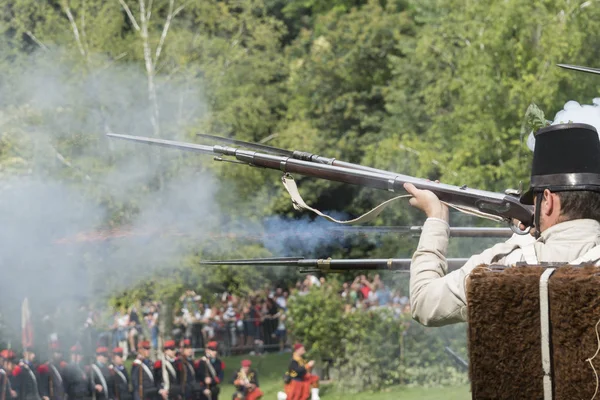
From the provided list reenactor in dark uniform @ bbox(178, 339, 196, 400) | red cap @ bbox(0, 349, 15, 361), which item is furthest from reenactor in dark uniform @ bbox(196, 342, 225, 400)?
red cap @ bbox(0, 349, 15, 361)

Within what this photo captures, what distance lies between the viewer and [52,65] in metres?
21.2

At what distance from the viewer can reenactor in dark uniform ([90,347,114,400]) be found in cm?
1970

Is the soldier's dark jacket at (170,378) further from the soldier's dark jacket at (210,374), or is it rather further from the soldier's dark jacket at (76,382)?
the soldier's dark jacket at (76,382)

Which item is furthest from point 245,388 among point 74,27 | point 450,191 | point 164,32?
point 450,191

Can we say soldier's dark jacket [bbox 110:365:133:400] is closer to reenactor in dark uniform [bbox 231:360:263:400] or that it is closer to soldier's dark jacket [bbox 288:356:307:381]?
reenactor in dark uniform [bbox 231:360:263:400]

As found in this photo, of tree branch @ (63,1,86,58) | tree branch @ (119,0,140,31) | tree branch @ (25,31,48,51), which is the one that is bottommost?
tree branch @ (25,31,48,51)

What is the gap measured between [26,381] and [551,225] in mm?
16214

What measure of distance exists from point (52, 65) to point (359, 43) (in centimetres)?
1874

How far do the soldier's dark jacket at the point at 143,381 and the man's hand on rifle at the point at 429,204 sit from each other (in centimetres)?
1608

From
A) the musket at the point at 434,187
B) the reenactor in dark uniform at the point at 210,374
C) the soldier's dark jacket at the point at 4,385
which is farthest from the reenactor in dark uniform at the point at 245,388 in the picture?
the musket at the point at 434,187

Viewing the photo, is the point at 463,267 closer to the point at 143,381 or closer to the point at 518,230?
the point at 518,230

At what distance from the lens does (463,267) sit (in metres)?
3.99

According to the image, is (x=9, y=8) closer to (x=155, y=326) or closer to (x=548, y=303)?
(x=155, y=326)

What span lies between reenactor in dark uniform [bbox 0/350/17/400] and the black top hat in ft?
52.6
